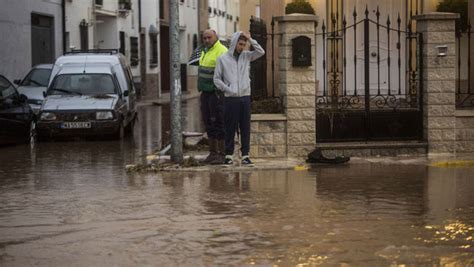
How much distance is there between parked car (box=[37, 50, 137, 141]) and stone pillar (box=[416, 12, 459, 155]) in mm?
7306

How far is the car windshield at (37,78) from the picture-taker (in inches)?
939

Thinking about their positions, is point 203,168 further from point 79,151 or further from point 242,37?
point 79,151

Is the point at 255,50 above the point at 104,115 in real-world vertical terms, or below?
above

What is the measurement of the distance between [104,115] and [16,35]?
9.90m

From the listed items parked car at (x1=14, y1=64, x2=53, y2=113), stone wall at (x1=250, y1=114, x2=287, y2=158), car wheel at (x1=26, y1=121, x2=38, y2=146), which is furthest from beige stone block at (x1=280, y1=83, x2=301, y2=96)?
parked car at (x1=14, y1=64, x2=53, y2=113)

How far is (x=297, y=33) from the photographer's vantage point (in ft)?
45.1

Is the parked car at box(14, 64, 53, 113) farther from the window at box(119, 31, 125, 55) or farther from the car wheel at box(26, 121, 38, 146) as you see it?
the window at box(119, 31, 125, 55)

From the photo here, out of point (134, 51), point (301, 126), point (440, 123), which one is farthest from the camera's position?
point (134, 51)

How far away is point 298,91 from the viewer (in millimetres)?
13789

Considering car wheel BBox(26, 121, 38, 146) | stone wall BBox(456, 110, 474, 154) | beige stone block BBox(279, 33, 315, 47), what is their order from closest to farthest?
beige stone block BBox(279, 33, 315, 47)
stone wall BBox(456, 110, 474, 154)
car wheel BBox(26, 121, 38, 146)

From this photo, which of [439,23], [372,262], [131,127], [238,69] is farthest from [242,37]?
[131,127]

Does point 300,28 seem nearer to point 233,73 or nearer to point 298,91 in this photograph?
point 298,91

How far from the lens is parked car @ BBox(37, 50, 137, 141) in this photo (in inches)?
739

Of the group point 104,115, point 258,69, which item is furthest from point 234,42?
point 104,115
